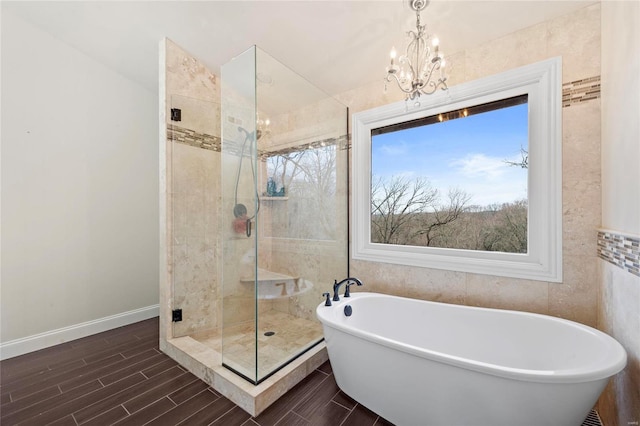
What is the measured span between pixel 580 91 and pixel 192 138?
298 cm

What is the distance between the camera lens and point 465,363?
1.11 meters

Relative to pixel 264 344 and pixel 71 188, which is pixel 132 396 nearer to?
pixel 264 344

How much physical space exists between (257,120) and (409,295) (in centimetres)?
188

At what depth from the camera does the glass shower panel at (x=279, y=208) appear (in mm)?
1711

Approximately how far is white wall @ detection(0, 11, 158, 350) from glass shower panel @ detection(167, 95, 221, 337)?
964mm

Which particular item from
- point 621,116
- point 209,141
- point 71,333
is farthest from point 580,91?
point 71,333

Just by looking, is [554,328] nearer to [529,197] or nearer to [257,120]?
Answer: [529,197]

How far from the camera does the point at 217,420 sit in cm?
143

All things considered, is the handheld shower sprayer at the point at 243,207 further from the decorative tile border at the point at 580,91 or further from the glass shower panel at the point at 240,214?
the decorative tile border at the point at 580,91

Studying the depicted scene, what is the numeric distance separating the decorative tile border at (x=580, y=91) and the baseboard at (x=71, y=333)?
4277 mm

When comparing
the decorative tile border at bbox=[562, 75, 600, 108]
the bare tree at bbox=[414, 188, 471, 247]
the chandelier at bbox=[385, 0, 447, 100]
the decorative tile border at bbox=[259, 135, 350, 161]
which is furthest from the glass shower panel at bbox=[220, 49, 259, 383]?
the decorative tile border at bbox=[562, 75, 600, 108]

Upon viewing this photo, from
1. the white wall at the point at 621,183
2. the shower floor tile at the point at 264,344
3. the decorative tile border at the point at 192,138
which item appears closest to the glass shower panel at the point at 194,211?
the decorative tile border at the point at 192,138

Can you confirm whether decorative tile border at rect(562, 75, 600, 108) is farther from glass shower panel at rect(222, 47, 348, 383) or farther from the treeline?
glass shower panel at rect(222, 47, 348, 383)

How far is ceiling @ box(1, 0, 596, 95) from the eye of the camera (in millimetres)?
1616
